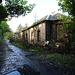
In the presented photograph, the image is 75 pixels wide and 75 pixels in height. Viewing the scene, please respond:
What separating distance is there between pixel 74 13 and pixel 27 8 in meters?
10.8

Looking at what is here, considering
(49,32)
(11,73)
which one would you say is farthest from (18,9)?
(11,73)

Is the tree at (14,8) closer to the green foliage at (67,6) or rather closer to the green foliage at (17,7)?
the green foliage at (17,7)

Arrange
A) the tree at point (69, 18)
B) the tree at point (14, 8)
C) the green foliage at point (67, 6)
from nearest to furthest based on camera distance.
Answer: the green foliage at point (67, 6) → the tree at point (69, 18) → the tree at point (14, 8)

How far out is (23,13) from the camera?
1464 centimetres

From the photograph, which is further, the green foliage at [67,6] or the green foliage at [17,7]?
the green foliage at [17,7]

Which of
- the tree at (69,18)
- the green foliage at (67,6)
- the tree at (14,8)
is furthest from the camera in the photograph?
the tree at (14,8)

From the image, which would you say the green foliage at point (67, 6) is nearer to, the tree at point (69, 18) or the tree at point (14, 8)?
the tree at point (69, 18)

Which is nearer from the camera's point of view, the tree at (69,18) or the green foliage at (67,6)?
the green foliage at (67,6)

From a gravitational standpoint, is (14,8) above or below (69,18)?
above

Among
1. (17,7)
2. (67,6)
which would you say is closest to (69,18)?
(67,6)

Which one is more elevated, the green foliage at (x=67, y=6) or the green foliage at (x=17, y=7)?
the green foliage at (x=17, y=7)

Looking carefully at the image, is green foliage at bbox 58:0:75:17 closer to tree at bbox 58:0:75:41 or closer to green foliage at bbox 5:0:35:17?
tree at bbox 58:0:75:41

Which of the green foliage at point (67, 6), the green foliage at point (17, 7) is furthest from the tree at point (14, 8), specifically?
the green foliage at point (67, 6)

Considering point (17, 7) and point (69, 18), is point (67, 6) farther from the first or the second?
point (17, 7)
